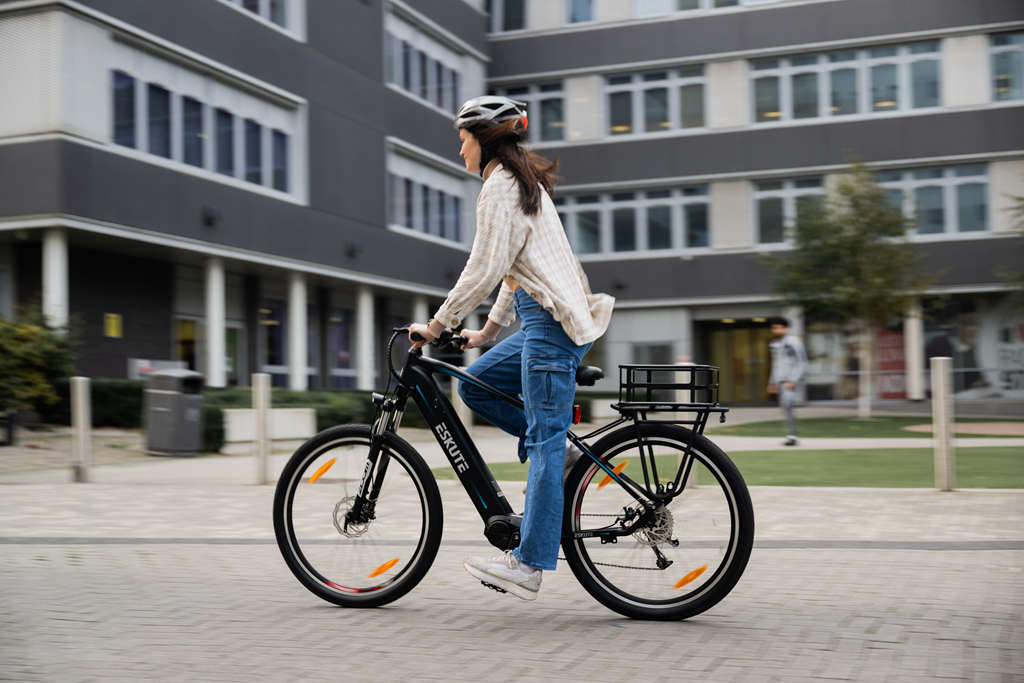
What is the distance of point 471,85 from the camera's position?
34094 mm

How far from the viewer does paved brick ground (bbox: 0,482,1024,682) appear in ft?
11.5

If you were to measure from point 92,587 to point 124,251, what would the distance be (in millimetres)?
17400

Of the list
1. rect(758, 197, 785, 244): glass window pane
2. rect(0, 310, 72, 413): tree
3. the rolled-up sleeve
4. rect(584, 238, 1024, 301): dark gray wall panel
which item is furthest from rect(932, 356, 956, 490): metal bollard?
rect(758, 197, 785, 244): glass window pane

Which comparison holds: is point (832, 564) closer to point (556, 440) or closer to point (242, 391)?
point (556, 440)

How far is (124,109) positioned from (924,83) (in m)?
22.7

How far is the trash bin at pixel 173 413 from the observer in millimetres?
14203

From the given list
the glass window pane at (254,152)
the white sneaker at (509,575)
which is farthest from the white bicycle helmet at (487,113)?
the glass window pane at (254,152)

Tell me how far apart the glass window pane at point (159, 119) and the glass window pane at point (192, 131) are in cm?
48

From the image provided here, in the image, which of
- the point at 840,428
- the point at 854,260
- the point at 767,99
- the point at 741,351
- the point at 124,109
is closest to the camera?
the point at 840,428

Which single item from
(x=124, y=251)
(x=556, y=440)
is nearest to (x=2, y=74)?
(x=124, y=251)

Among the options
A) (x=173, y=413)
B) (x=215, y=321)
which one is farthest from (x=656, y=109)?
(x=173, y=413)

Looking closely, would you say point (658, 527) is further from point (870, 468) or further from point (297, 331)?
point (297, 331)

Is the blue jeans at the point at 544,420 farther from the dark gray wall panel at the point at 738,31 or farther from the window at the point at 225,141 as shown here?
the dark gray wall panel at the point at 738,31

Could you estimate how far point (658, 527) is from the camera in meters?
4.18
